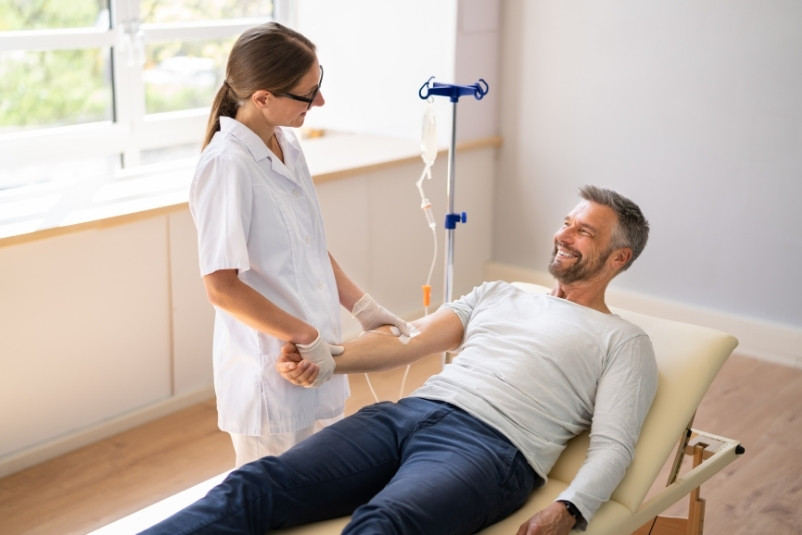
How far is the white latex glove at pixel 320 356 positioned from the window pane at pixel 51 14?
6.40 ft

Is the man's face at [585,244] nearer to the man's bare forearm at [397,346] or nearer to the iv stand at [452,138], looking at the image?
the man's bare forearm at [397,346]

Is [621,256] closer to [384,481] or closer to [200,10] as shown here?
[384,481]

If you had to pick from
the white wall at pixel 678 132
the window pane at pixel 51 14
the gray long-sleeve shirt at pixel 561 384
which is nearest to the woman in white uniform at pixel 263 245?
the gray long-sleeve shirt at pixel 561 384

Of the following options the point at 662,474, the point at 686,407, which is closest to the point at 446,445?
the point at 686,407

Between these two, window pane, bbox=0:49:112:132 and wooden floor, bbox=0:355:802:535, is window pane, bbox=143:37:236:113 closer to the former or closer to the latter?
window pane, bbox=0:49:112:132

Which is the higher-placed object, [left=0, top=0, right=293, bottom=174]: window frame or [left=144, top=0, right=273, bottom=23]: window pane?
[left=144, top=0, right=273, bottom=23]: window pane

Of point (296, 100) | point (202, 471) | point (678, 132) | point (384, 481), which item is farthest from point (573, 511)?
point (678, 132)

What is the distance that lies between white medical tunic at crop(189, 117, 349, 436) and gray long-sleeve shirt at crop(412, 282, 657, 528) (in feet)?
1.01

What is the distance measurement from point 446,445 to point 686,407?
54cm

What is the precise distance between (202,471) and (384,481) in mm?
1015

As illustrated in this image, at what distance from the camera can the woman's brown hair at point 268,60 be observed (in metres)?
1.90

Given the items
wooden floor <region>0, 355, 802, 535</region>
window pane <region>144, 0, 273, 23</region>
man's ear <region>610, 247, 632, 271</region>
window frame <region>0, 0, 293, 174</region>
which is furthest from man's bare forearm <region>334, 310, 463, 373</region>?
window pane <region>144, 0, 273, 23</region>

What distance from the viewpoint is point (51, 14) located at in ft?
11.0

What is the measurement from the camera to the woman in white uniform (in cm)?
187
